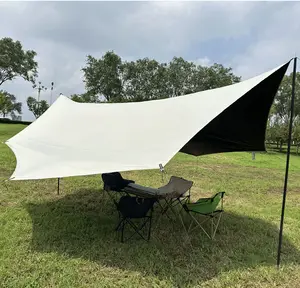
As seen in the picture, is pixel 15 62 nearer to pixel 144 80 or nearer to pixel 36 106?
pixel 144 80

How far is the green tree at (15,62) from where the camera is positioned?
2066 centimetres

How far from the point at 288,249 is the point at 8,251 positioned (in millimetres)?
3456

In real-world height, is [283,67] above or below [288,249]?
above

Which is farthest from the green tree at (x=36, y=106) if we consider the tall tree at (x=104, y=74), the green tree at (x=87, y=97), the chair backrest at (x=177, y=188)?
the chair backrest at (x=177, y=188)

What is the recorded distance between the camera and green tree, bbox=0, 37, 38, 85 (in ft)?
67.8

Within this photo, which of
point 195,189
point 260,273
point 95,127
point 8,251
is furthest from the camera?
point 195,189

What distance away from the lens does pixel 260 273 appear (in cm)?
293

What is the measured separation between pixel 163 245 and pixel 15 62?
22378mm

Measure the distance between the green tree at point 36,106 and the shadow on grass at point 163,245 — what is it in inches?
1491

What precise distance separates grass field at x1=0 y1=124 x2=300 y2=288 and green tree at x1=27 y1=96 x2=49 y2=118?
36.8 meters

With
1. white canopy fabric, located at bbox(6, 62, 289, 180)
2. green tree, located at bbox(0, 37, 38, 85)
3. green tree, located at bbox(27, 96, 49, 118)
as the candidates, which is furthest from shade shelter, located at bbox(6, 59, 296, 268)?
Result: green tree, located at bbox(27, 96, 49, 118)

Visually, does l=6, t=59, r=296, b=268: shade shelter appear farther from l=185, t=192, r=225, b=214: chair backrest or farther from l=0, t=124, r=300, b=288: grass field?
l=185, t=192, r=225, b=214: chair backrest

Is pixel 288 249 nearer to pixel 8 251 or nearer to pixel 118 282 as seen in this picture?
pixel 118 282

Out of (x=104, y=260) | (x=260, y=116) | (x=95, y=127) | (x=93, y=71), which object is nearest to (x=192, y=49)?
(x=260, y=116)
